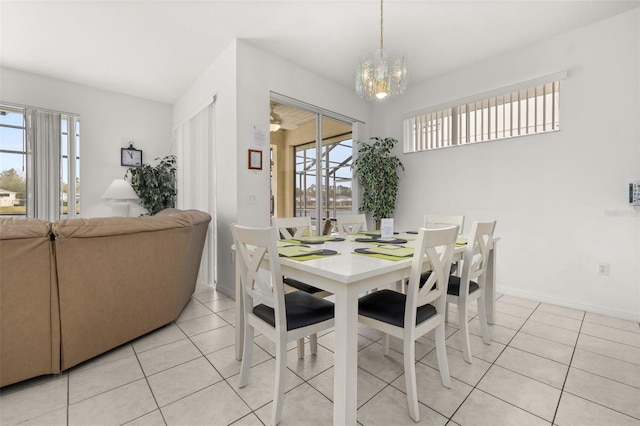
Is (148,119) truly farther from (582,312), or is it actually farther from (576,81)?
(582,312)

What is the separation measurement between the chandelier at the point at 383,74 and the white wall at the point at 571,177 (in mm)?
1788

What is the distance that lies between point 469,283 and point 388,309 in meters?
0.75

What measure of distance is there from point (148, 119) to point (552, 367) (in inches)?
231

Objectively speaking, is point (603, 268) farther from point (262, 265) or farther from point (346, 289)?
point (262, 265)

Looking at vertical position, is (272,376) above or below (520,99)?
below

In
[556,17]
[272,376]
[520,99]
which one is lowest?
[272,376]

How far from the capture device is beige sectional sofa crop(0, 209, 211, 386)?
1483 mm

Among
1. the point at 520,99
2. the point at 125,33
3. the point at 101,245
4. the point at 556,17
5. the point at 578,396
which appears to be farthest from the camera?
the point at 520,99

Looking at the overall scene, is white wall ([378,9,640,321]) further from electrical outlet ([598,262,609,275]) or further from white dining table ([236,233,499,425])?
white dining table ([236,233,499,425])

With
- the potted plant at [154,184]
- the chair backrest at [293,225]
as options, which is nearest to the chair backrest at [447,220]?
the chair backrest at [293,225]

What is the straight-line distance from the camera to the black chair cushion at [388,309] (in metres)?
1.43

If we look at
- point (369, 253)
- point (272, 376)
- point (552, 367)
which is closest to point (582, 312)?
point (552, 367)

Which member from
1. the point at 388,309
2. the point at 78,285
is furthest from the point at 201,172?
the point at 388,309

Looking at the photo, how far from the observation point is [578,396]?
59.6 inches
